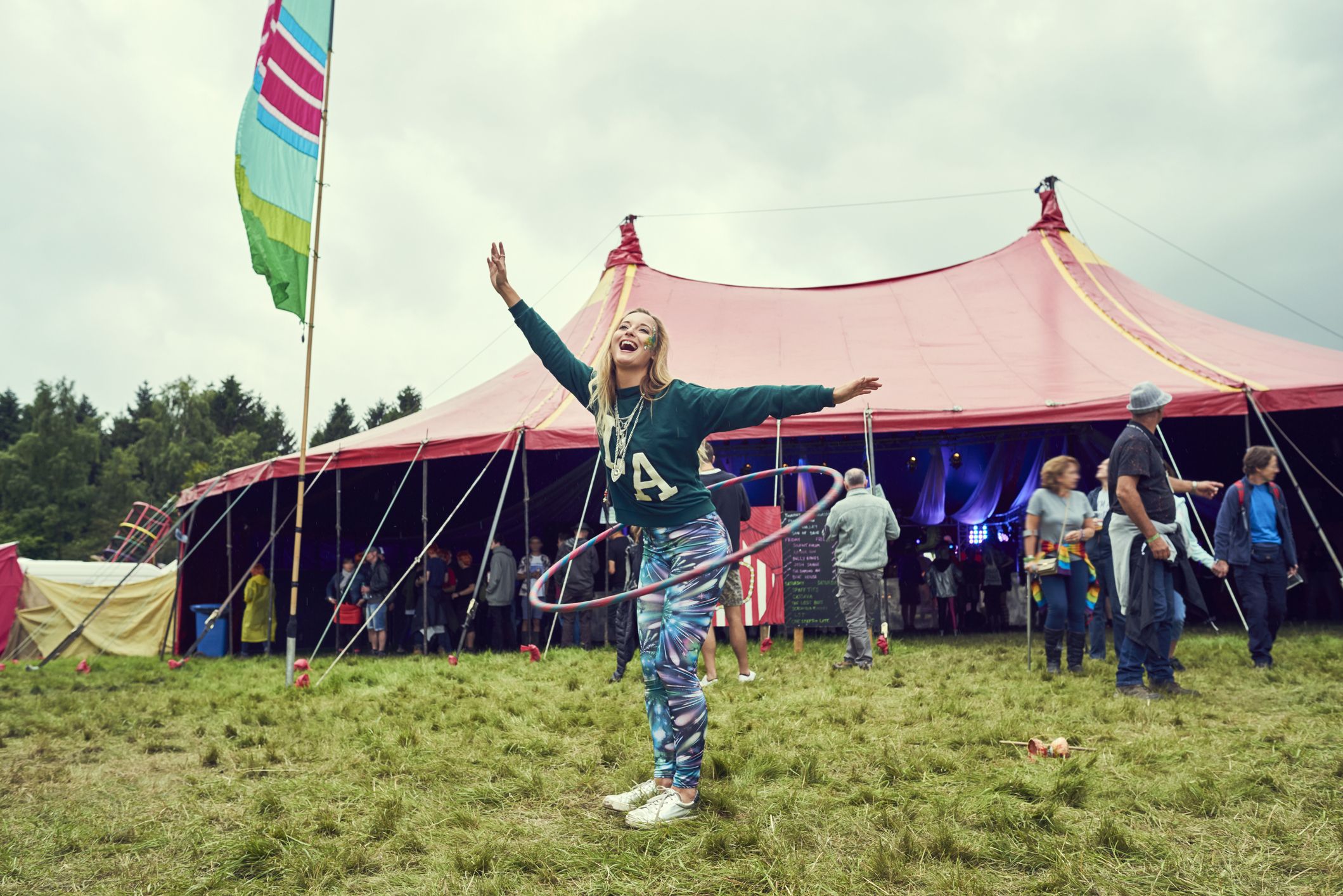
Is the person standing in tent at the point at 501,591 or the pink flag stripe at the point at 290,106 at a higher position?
the pink flag stripe at the point at 290,106

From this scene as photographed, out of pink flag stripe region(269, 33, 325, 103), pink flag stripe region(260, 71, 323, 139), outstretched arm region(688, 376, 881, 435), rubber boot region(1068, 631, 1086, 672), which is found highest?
pink flag stripe region(269, 33, 325, 103)

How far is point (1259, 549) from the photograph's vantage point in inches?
260

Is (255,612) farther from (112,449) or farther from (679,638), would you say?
(112,449)

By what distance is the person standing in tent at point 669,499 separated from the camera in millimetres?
3180

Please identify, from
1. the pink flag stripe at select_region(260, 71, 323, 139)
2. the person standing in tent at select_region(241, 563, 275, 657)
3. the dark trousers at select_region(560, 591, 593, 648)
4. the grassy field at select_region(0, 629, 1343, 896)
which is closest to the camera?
the grassy field at select_region(0, 629, 1343, 896)

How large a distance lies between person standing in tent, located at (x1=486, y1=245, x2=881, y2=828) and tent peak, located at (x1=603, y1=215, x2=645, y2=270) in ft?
38.4

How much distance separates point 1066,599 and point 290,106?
25.3 feet

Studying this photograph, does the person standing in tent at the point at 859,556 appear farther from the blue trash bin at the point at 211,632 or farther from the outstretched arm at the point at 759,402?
the blue trash bin at the point at 211,632

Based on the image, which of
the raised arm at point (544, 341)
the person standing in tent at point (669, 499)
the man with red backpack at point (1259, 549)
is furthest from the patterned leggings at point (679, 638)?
the man with red backpack at point (1259, 549)

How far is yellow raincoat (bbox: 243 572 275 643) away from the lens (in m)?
12.7

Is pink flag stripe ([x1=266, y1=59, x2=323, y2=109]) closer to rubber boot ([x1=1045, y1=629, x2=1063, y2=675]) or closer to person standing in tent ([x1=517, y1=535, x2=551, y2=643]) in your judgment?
person standing in tent ([x1=517, y1=535, x2=551, y2=643])

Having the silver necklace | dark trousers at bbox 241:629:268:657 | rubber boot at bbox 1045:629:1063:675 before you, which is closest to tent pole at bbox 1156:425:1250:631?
rubber boot at bbox 1045:629:1063:675

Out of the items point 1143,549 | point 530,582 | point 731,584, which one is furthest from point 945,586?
point 1143,549

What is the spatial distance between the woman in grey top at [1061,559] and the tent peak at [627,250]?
9487mm
